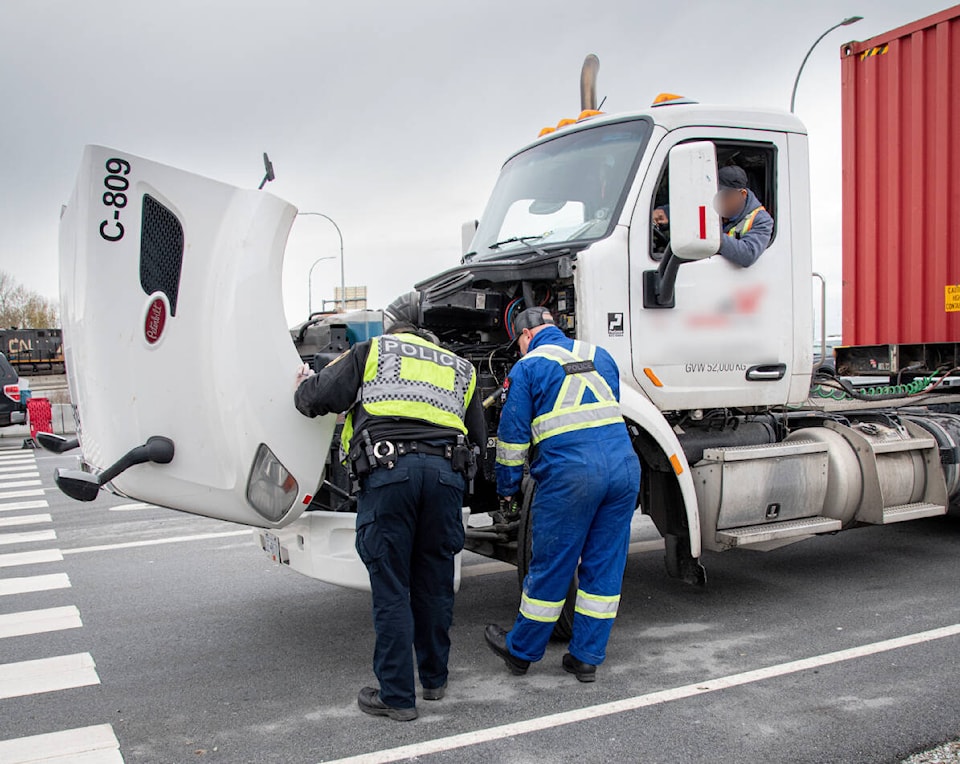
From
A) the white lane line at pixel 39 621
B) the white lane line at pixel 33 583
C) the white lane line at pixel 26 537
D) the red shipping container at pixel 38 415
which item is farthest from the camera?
the red shipping container at pixel 38 415

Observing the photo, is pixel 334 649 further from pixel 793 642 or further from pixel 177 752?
pixel 793 642

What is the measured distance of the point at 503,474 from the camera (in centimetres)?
423

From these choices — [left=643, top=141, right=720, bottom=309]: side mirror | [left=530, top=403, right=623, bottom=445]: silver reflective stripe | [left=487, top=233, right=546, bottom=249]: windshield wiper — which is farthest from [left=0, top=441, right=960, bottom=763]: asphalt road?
[left=487, top=233, right=546, bottom=249]: windshield wiper

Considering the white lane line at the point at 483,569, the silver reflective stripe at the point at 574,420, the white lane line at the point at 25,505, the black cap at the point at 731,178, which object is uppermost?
the black cap at the point at 731,178

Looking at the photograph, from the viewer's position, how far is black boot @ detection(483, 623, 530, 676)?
4.31 metres

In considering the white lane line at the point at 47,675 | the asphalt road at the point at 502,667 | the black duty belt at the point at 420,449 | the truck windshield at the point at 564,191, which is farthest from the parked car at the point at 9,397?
the black duty belt at the point at 420,449

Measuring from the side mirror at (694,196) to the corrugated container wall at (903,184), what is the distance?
3.61 meters

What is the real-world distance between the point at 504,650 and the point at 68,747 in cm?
195

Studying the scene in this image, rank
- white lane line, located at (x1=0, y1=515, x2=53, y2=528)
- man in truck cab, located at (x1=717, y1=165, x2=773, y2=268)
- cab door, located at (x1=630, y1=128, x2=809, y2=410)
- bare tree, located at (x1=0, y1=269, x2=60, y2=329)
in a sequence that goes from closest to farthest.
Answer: cab door, located at (x1=630, y1=128, x2=809, y2=410) → man in truck cab, located at (x1=717, y1=165, x2=773, y2=268) → white lane line, located at (x1=0, y1=515, x2=53, y2=528) → bare tree, located at (x1=0, y1=269, x2=60, y2=329)

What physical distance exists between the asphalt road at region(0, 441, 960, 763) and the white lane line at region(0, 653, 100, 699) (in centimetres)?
2

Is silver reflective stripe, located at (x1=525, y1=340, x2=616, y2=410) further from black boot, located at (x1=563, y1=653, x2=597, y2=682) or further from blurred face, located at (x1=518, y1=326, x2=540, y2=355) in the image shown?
black boot, located at (x1=563, y1=653, x2=597, y2=682)

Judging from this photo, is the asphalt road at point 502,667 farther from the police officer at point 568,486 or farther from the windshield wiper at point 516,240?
the windshield wiper at point 516,240

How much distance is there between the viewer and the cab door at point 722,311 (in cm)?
487

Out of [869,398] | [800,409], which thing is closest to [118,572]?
[800,409]
